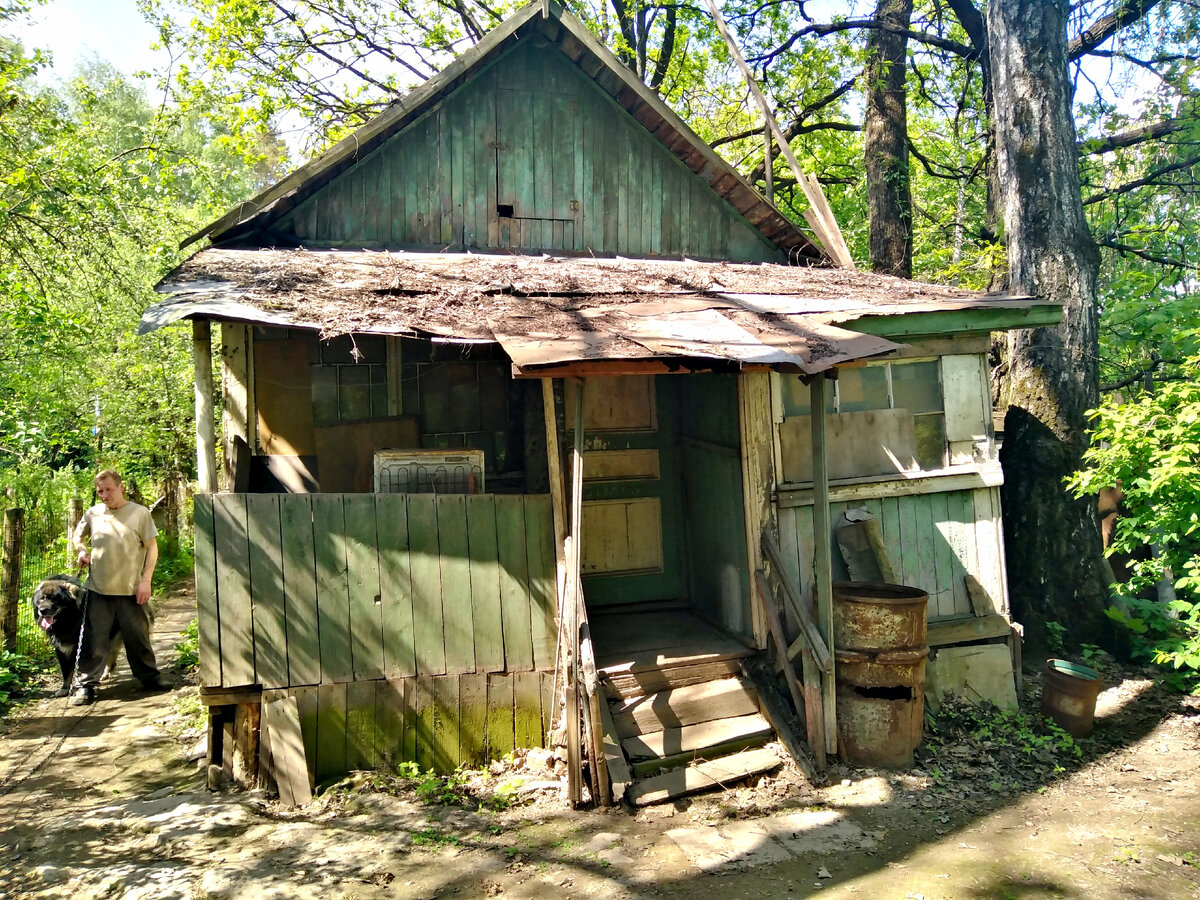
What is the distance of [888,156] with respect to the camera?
36.5 ft

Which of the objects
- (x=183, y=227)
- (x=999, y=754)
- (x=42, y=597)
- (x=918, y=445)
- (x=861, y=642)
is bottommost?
(x=999, y=754)

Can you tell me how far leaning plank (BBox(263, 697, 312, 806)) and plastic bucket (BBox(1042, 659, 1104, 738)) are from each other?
18.7ft

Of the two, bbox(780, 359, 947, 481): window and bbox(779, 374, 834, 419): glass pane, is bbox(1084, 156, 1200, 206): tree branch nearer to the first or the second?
bbox(780, 359, 947, 481): window

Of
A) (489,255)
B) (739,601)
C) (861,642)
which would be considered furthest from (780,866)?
(489,255)

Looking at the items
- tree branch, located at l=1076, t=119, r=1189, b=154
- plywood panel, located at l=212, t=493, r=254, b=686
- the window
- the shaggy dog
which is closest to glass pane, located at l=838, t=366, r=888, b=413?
the window

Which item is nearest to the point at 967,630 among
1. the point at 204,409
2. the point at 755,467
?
the point at 755,467

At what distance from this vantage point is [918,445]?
6945mm

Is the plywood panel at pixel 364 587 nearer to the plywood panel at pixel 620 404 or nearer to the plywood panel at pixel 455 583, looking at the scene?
the plywood panel at pixel 455 583

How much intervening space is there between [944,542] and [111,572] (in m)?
7.33

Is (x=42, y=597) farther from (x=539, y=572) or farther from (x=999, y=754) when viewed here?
(x=999, y=754)

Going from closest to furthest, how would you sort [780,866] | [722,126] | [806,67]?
[780,866] → [806,67] → [722,126]

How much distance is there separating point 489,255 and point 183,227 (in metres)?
11.1

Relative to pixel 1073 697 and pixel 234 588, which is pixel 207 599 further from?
pixel 1073 697

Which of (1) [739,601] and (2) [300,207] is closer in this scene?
(1) [739,601]
